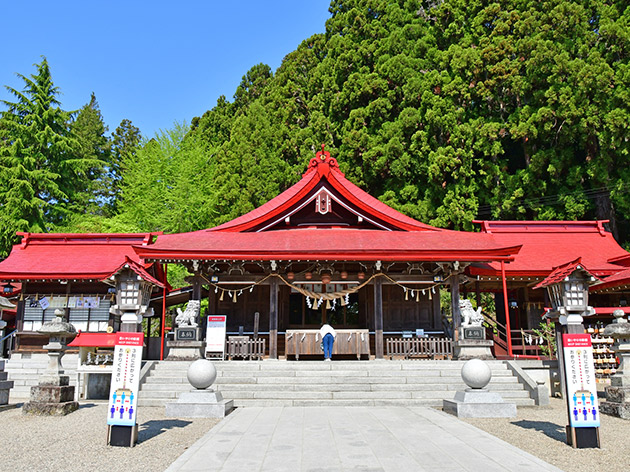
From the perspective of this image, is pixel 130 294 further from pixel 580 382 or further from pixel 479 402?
pixel 580 382

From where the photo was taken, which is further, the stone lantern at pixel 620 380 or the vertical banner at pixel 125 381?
the stone lantern at pixel 620 380

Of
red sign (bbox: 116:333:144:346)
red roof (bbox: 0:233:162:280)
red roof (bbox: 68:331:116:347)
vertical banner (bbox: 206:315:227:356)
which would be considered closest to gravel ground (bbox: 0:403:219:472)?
red sign (bbox: 116:333:144:346)

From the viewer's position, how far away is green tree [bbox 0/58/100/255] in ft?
98.0

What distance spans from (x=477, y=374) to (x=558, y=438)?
80.0 inches

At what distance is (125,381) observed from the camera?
7.44 metres

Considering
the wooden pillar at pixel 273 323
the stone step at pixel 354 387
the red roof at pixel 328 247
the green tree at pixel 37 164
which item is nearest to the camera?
the stone step at pixel 354 387

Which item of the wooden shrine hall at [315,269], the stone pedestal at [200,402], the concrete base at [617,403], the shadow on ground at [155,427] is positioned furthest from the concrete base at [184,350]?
the concrete base at [617,403]

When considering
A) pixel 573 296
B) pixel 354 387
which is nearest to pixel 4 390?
pixel 354 387

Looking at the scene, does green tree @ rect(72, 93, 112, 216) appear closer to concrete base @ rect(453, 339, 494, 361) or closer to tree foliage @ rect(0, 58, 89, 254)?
tree foliage @ rect(0, 58, 89, 254)

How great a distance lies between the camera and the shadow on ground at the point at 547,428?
796 centimetres

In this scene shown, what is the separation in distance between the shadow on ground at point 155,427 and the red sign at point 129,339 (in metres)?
1.58

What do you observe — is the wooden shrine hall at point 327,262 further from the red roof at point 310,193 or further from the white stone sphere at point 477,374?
the white stone sphere at point 477,374

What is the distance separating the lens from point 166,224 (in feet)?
92.8

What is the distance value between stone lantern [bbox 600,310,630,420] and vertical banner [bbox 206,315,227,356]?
1031 cm
